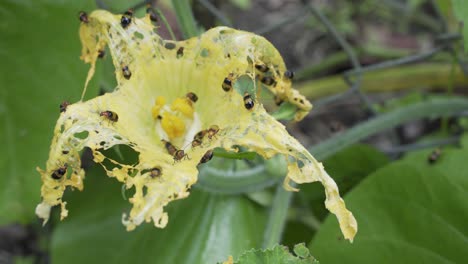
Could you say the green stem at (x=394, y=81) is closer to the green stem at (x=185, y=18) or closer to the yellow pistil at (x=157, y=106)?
the green stem at (x=185, y=18)

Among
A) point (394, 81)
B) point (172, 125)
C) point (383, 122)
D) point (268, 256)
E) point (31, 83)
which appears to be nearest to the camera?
point (268, 256)

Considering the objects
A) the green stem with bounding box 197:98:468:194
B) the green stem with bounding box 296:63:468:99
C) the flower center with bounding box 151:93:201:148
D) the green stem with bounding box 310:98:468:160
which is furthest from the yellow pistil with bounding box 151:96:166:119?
the green stem with bounding box 296:63:468:99

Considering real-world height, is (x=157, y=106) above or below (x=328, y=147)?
below

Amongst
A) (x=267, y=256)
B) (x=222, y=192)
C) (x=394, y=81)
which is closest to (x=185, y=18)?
(x=222, y=192)

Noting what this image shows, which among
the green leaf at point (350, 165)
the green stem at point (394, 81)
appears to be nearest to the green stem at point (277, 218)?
the green leaf at point (350, 165)

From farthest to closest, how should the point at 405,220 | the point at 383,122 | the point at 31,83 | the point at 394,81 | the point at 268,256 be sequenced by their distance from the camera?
the point at 394,81 → the point at 383,122 → the point at 31,83 → the point at 405,220 → the point at 268,256

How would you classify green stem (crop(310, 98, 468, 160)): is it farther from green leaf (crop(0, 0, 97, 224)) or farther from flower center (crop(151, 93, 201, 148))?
green leaf (crop(0, 0, 97, 224))

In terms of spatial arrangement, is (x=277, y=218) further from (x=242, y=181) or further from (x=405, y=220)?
(x=405, y=220)

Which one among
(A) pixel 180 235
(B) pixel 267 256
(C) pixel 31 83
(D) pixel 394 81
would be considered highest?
(D) pixel 394 81

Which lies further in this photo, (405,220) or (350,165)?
(350,165)
